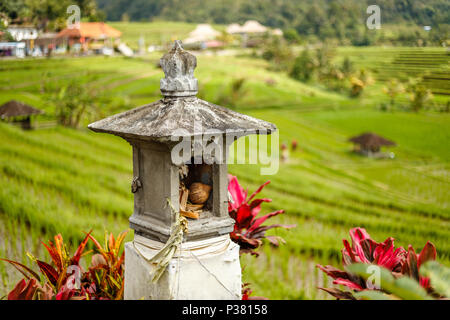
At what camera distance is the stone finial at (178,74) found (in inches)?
91.9

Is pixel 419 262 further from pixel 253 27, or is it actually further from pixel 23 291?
pixel 253 27

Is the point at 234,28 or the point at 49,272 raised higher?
the point at 234,28

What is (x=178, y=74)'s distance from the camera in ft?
7.70

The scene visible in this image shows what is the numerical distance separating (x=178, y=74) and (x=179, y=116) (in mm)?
217

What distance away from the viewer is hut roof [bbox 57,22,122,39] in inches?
274

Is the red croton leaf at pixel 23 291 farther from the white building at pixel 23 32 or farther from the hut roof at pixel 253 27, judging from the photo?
the hut roof at pixel 253 27

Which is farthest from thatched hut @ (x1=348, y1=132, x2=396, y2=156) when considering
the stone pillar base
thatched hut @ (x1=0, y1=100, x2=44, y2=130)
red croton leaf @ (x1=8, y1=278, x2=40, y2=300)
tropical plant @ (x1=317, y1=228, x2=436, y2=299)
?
red croton leaf @ (x1=8, y1=278, x2=40, y2=300)

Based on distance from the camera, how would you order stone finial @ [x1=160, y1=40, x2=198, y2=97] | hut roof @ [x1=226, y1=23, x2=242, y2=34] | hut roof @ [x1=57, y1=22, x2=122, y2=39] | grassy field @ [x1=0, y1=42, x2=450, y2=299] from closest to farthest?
stone finial @ [x1=160, y1=40, x2=198, y2=97]
grassy field @ [x1=0, y1=42, x2=450, y2=299]
hut roof @ [x1=57, y1=22, x2=122, y2=39]
hut roof @ [x1=226, y1=23, x2=242, y2=34]

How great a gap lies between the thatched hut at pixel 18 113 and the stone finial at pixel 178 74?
4656 millimetres

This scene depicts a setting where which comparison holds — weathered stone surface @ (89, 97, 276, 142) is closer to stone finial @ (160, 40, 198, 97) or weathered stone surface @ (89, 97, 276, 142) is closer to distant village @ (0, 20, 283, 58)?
stone finial @ (160, 40, 198, 97)

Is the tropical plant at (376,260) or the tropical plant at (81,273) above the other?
the tropical plant at (376,260)

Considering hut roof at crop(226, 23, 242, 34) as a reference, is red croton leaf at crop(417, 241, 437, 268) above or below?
below

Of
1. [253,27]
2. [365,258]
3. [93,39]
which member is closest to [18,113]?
[93,39]

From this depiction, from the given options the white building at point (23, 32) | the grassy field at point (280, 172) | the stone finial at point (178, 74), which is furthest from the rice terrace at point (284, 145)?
the stone finial at point (178, 74)
